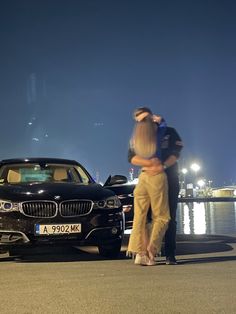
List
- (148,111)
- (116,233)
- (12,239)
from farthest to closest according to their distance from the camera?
(116,233) → (12,239) → (148,111)

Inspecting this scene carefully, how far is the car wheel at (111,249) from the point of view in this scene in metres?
7.57

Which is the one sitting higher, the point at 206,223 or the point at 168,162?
the point at 168,162

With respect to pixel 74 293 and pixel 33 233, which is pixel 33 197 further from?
pixel 74 293

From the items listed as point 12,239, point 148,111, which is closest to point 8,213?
point 12,239

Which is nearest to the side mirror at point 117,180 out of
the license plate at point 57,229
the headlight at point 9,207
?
the license plate at point 57,229

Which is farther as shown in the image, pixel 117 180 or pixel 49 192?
pixel 117 180

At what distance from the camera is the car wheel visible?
7574 mm

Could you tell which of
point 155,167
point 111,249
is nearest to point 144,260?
point 111,249

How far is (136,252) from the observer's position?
6688 mm

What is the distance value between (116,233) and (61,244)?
0.81 metres

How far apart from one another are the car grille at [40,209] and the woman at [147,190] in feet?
3.75

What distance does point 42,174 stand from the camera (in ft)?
28.8

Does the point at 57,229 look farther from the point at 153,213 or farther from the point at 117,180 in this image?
the point at 117,180

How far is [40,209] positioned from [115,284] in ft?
6.82
